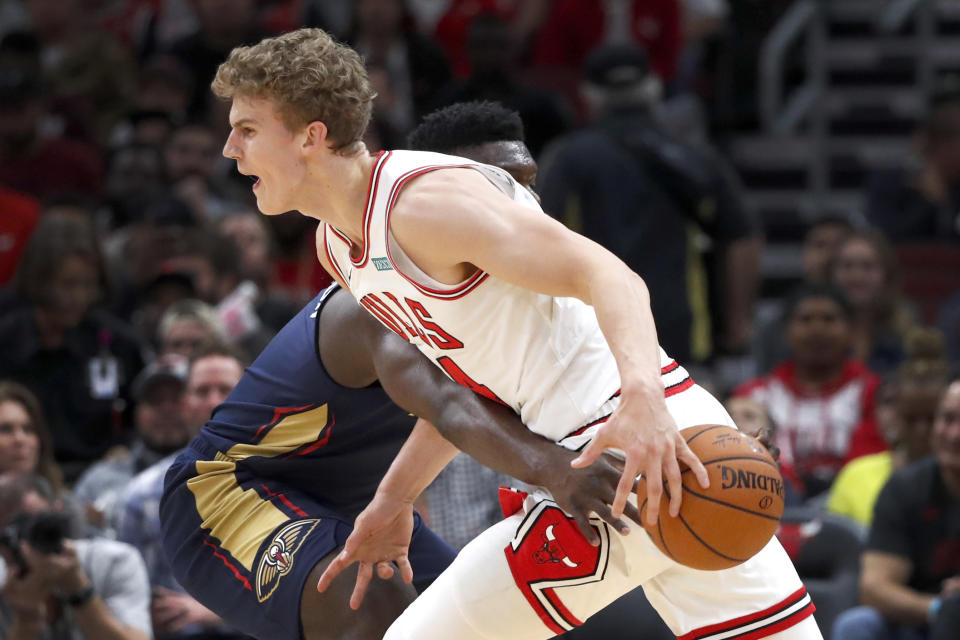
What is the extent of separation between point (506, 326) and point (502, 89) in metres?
5.86

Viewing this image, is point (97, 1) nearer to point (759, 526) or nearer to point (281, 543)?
point (281, 543)

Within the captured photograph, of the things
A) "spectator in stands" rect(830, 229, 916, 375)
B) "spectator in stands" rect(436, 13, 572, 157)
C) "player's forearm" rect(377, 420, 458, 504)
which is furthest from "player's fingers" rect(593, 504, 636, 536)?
"spectator in stands" rect(436, 13, 572, 157)

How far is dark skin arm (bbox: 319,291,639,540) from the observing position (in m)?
3.45

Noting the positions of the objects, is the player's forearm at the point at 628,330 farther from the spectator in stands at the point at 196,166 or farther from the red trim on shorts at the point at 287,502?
the spectator in stands at the point at 196,166

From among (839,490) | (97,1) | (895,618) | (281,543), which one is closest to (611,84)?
(839,490)

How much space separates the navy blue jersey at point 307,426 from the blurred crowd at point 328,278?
3.17ft

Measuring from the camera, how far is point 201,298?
27.0 feet

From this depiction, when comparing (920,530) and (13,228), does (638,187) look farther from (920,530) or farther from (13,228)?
(13,228)

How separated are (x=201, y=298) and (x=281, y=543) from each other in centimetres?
427

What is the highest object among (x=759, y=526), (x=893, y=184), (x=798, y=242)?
(x=759, y=526)

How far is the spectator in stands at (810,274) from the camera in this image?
28.2ft

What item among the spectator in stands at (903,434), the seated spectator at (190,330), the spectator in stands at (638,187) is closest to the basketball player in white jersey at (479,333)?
the spectator in stands at (903,434)

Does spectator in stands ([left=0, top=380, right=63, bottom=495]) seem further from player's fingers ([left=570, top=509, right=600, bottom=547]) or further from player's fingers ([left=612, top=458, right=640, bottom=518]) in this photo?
player's fingers ([left=612, top=458, right=640, bottom=518])

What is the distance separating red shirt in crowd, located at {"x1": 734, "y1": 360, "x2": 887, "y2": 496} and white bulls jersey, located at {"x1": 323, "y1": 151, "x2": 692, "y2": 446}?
14.1 ft
